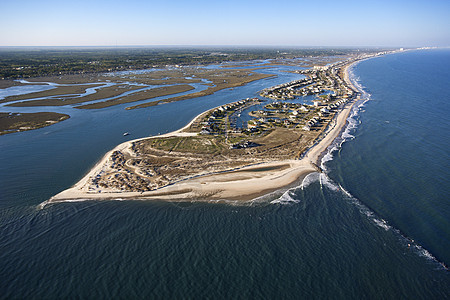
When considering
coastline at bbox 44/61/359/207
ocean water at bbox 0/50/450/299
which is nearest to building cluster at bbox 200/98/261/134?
coastline at bbox 44/61/359/207

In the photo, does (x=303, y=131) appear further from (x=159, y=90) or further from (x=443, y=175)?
(x=159, y=90)

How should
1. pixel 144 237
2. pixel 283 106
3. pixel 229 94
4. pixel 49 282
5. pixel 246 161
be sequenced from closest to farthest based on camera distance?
pixel 49 282 < pixel 144 237 < pixel 246 161 < pixel 283 106 < pixel 229 94

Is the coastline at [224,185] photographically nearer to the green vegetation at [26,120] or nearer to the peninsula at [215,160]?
the peninsula at [215,160]

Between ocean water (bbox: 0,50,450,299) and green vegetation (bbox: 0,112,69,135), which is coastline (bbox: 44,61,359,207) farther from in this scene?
green vegetation (bbox: 0,112,69,135)

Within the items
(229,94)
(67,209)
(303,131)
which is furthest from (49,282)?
(229,94)

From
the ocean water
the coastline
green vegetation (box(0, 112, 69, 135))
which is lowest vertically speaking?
the ocean water

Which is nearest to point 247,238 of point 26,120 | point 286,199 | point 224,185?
point 286,199

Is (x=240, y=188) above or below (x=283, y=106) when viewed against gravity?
below

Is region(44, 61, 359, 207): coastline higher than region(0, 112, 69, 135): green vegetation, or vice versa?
region(0, 112, 69, 135): green vegetation
